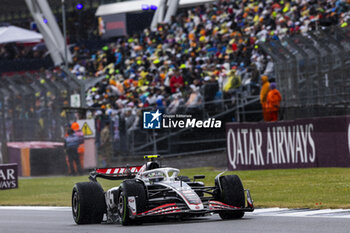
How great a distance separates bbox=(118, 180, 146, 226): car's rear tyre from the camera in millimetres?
10148

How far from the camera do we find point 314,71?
20.0 metres

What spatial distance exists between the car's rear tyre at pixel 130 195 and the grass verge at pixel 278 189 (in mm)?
3029

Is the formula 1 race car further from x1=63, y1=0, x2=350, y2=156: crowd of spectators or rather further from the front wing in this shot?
x1=63, y1=0, x2=350, y2=156: crowd of spectators

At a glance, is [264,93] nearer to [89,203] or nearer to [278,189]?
[278,189]

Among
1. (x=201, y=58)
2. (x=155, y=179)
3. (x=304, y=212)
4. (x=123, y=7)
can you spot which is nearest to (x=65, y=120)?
(x=201, y=58)

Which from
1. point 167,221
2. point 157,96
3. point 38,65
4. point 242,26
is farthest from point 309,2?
point 38,65

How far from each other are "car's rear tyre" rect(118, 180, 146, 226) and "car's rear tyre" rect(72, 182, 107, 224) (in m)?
0.76

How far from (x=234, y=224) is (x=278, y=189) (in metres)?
5.65

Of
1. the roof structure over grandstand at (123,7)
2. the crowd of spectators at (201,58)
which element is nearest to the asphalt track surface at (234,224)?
the crowd of spectators at (201,58)

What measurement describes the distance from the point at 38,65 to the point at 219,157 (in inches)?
1090

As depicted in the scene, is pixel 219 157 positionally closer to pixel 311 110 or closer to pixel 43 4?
pixel 311 110

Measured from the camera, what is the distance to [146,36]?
1444 inches

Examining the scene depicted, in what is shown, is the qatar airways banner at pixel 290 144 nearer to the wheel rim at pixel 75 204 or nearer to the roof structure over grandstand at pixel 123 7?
the wheel rim at pixel 75 204

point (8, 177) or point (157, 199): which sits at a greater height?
point (157, 199)
